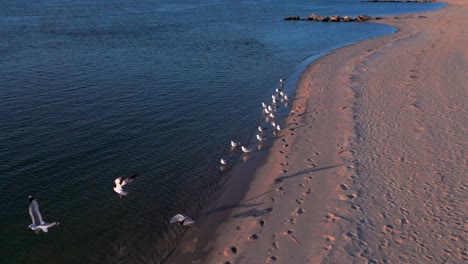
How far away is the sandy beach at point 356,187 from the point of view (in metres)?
12.5

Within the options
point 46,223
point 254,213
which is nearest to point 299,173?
point 254,213

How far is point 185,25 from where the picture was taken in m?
62.8

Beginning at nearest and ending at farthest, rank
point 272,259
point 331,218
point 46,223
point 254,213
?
1. point 272,259
2. point 46,223
3. point 331,218
4. point 254,213

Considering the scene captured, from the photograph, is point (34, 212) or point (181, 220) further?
point (181, 220)

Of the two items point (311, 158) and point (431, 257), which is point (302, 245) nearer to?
point (431, 257)

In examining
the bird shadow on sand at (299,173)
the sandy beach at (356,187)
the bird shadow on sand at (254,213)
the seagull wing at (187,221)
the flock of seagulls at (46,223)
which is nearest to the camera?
the flock of seagulls at (46,223)

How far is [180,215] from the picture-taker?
14.3m

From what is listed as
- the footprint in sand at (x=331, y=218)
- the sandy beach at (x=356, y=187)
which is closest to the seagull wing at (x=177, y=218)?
the sandy beach at (x=356, y=187)

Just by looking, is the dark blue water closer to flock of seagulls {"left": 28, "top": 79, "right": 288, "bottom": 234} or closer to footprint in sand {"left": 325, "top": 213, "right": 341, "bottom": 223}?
flock of seagulls {"left": 28, "top": 79, "right": 288, "bottom": 234}

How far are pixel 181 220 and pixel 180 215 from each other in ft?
0.61

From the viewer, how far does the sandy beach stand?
494 inches

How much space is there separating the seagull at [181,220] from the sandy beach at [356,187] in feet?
0.97

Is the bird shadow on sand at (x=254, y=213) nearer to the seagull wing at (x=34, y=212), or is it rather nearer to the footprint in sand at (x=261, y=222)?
the footprint in sand at (x=261, y=222)

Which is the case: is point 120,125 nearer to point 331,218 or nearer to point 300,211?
point 300,211
